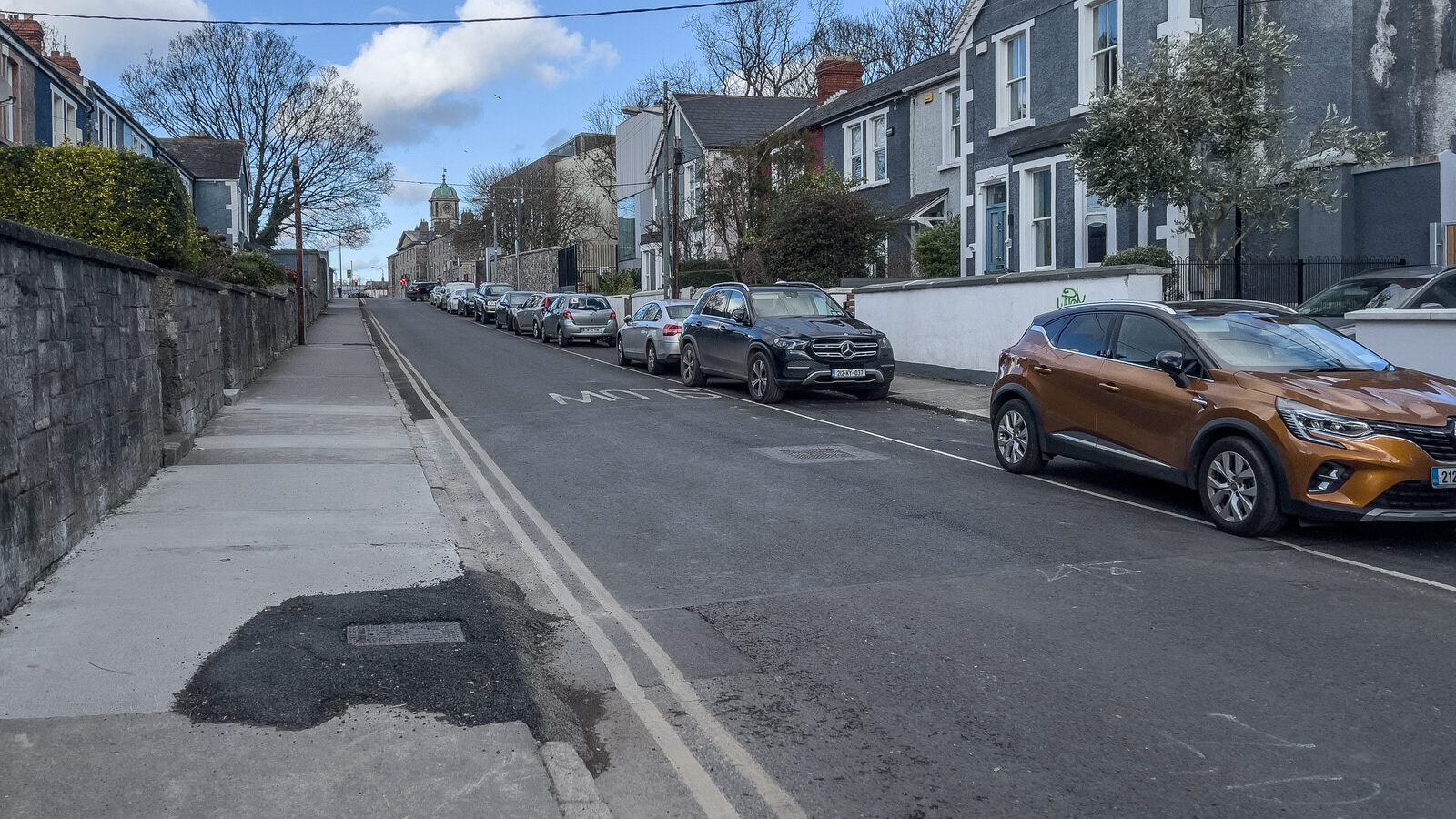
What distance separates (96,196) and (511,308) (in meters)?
30.2

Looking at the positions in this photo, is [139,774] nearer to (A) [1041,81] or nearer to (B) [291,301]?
(A) [1041,81]

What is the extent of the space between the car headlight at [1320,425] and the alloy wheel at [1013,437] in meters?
3.15

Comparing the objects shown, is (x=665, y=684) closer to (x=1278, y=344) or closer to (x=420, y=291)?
(x=1278, y=344)

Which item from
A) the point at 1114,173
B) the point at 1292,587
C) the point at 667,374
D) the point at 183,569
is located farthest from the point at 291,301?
the point at 1292,587

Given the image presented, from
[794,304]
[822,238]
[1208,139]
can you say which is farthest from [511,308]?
[1208,139]

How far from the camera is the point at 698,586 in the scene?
7.24 m

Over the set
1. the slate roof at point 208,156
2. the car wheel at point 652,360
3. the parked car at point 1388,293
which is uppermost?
the slate roof at point 208,156

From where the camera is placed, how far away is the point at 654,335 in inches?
938

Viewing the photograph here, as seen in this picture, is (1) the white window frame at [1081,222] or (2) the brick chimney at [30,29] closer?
(1) the white window frame at [1081,222]

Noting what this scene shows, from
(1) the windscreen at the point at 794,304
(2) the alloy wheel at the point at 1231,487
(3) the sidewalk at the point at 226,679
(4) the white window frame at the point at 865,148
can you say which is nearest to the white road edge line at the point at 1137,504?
(2) the alloy wheel at the point at 1231,487

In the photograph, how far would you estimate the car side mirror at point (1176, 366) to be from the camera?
923cm

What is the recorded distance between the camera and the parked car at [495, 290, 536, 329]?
42.2 meters

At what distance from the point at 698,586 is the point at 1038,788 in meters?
3.22

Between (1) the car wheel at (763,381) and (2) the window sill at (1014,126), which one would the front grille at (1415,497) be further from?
(2) the window sill at (1014,126)
